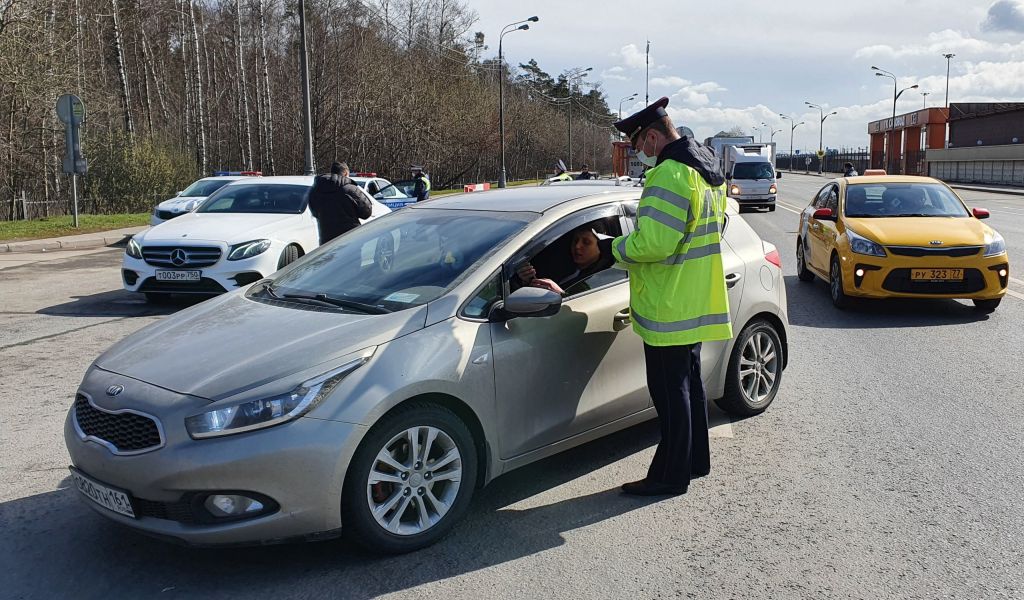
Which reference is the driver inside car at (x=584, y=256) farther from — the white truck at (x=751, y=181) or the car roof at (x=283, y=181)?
the white truck at (x=751, y=181)

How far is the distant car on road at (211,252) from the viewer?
396 inches

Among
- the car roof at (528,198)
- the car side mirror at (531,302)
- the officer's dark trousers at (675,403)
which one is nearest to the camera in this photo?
the car side mirror at (531,302)

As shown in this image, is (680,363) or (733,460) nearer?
(680,363)

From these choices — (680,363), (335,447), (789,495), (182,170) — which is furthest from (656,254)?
(182,170)

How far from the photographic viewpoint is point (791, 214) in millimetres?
28922

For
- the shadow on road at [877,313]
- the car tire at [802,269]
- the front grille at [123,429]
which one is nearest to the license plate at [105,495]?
the front grille at [123,429]

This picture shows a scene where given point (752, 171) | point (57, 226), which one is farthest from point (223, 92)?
point (752, 171)

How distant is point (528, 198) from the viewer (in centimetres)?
495

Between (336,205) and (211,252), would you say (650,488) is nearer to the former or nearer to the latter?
(336,205)

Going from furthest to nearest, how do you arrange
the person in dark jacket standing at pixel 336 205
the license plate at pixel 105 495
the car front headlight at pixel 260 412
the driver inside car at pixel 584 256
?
the person in dark jacket standing at pixel 336 205 → the driver inside car at pixel 584 256 → the license plate at pixel 105 495 → the car front headlight at pixel 260 412

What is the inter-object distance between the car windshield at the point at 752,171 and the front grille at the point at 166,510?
29187 millimetres

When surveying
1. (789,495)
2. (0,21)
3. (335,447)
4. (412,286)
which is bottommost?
(789,495)

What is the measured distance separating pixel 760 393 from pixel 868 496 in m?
1.42

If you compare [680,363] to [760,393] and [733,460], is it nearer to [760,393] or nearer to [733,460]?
[733,460]
